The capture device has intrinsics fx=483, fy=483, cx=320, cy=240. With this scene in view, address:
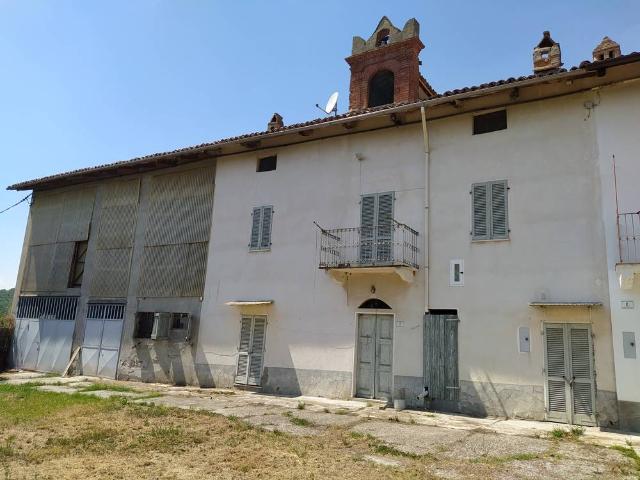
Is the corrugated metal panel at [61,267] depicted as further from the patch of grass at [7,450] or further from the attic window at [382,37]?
the attic window at [382,37]

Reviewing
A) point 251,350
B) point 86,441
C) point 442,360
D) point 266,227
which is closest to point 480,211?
point 442,360

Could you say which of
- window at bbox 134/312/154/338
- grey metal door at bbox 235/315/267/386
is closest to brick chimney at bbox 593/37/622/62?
grey metal door at bbox 235/315/267/386

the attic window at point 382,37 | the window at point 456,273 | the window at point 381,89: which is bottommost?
the window at point 456,273

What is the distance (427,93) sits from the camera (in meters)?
17.9

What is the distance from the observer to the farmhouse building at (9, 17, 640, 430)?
10.1 m

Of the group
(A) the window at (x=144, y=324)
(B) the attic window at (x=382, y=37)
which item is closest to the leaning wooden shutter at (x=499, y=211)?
(B) the attic window at (x=382, y=37)

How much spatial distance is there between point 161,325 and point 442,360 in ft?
29.6

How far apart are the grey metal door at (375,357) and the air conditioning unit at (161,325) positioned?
21.9 feet

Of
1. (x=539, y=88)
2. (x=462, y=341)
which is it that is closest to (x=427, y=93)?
(x=539, y=88)

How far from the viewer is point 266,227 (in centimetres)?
1473

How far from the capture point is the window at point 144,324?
53.9ft

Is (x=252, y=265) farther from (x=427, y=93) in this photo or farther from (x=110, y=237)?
(x=427, y=93)

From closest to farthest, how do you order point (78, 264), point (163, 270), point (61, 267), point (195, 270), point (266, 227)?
point (266, 227), point (195, 270), point (163, 270), point (78, 264), point (61, 267)

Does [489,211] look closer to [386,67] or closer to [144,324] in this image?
[386,67]
